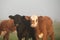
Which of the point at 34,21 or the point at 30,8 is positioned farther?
the point at 30,8

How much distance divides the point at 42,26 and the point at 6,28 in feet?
0.87

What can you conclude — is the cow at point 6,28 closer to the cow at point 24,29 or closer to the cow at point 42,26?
the cow at point 24,29

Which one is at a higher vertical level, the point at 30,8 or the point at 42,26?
the point at 30,8

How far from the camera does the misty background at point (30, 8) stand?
3.71 ft

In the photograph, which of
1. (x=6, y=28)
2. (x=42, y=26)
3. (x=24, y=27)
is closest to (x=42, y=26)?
(x=42, y=26)

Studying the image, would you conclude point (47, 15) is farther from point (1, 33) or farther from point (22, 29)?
point (1, 33)

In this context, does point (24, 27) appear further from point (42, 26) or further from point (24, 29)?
point (42, 26)

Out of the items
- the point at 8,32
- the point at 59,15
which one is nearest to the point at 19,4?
the point at 8,32

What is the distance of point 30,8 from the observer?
1.16 metres

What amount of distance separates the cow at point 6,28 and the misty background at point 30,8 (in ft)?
0.14

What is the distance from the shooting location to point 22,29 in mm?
1091

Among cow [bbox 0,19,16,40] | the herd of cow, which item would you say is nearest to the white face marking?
the herd of cow

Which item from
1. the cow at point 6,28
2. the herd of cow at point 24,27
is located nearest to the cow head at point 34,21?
the herd of cow at point 24,27

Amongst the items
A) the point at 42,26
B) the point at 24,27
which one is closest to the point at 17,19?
the point at 24,27
